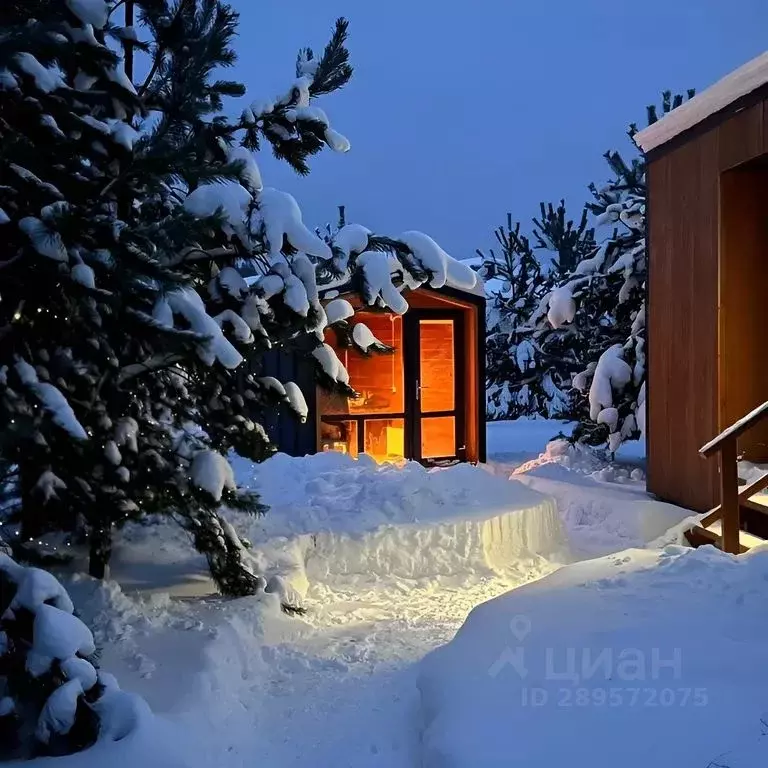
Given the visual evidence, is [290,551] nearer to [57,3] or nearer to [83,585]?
[83,585]

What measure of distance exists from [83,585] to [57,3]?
308 cm

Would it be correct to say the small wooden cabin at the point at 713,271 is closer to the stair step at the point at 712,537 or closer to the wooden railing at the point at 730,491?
the stair step at the point at 712,537

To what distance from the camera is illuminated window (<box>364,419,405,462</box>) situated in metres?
11.4

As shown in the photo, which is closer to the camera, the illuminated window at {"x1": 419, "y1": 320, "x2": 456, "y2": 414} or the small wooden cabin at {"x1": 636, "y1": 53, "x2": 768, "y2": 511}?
the small wooden cabin at {"x1": 636, "y1": 53, "x2": 768, "y2": 511}

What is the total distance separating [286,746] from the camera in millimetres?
3656

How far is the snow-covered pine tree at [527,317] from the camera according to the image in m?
18.9

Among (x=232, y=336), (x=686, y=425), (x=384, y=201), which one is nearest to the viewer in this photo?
(x=232, y=336)

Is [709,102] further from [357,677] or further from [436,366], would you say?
[357,677]

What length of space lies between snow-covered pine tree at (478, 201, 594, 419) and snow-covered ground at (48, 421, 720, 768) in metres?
8.91

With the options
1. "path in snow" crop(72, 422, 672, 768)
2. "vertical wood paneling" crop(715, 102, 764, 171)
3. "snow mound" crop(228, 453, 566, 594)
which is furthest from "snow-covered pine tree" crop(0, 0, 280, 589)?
"vertical wood paneling" crop(715, 102, 764, 171)

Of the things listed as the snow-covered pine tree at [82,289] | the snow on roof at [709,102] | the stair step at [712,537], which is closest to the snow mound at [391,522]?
the stair step at [712,537]

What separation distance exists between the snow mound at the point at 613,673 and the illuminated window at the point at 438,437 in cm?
698

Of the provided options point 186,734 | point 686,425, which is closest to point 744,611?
point 186,734

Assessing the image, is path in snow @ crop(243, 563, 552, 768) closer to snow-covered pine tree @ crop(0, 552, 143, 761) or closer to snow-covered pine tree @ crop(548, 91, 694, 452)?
snow-covered pine tree @ crop(0, 552, 143, 761)
